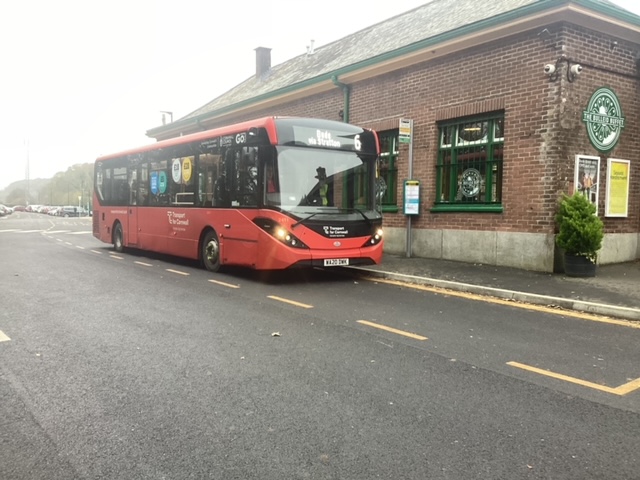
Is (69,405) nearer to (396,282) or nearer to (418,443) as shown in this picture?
(418,443)

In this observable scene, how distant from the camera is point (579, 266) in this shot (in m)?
9.99

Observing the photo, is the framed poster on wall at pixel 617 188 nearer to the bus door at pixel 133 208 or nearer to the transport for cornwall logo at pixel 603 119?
the transport for cornwall logo at pixel 603 119

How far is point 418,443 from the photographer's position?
11.1 feet

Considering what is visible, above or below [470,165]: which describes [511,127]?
above

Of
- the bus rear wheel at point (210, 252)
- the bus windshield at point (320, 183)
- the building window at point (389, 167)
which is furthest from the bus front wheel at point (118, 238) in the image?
the bus windshield at point (320, 183)

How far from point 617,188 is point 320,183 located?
6598mm

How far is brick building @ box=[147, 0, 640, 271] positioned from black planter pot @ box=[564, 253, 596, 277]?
55 cm

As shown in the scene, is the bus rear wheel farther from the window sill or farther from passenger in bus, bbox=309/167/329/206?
the window sill

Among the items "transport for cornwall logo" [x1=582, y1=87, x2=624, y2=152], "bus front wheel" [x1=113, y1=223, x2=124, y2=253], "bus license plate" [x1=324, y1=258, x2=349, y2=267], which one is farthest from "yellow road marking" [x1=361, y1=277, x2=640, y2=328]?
"bus front wheel" [x1=113, y1=223, x2=124, y2=253]

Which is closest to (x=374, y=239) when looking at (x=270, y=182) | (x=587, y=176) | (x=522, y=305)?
(x=270, y=182)

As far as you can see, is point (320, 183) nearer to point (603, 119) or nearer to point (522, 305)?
point (522, 305)

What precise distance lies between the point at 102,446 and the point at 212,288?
247 inches

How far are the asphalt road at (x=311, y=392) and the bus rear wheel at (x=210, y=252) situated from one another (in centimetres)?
368

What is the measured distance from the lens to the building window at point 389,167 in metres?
14.8
